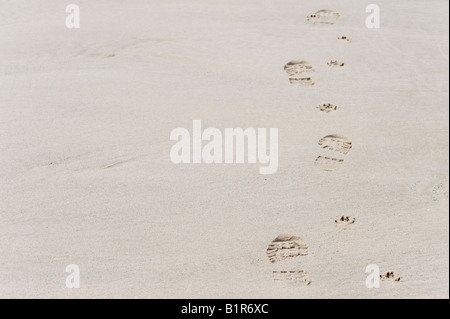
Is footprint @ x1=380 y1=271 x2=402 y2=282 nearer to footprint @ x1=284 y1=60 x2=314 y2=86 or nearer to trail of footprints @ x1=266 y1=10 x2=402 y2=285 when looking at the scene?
trail of footprints @ x1=266 y1=10 x2=402 y2=285

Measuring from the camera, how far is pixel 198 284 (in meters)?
3.75

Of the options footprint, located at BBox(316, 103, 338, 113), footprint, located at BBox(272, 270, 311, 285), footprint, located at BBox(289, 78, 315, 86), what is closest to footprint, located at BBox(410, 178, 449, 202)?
footprint, located at BBox(316, 103, 338, 113)

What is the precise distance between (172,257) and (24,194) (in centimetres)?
123

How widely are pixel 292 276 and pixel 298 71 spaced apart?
2.17 metres

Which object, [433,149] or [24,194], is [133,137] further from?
[433,149]

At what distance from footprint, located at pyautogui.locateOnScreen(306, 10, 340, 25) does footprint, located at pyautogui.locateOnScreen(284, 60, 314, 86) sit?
2.69 feet

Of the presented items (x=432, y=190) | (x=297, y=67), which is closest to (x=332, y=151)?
(x=432, y=190)

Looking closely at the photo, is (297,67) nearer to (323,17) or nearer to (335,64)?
(335,64)

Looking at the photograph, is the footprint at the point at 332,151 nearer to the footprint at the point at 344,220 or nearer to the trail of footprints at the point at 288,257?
the footprint at the point at 344,220

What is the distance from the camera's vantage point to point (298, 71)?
524 centimetres

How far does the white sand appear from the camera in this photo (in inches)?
151

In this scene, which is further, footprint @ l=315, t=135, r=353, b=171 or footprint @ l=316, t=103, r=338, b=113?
footprint @ l=316, t=103, r=338, b=113

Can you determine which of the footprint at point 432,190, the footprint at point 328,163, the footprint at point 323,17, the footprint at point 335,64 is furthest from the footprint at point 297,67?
the footprint at point 432,190

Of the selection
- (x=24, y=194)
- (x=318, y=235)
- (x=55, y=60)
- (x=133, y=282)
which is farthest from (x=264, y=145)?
(x=55, y=60)
